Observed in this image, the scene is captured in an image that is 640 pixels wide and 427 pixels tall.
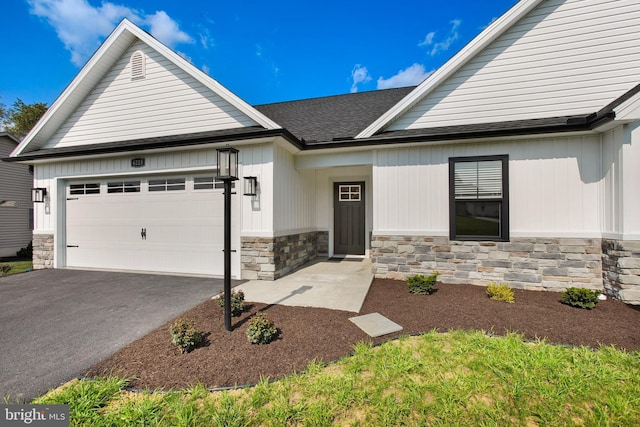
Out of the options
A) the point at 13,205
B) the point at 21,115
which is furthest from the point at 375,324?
the point at 21,115

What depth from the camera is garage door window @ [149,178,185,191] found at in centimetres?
665

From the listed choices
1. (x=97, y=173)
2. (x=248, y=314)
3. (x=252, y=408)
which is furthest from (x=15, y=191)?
(x=252, y=408)

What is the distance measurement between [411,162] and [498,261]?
2.77m

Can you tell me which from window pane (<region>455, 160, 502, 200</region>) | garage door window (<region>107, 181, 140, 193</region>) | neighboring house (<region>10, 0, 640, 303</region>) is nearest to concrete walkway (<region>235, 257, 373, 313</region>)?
neighboring house (<region>10, 0, 640, 303</region>)

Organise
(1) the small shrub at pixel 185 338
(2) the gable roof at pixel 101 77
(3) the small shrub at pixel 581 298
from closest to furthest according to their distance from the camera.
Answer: (1) the small shrub at pixel 185 338 → (3) the small shrub at pixel 581 298 → (2) the gable roof at pixel 101 77

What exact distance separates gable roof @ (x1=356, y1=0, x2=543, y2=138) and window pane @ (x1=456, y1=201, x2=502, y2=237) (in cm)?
249

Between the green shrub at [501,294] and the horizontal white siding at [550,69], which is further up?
the horizontal white siding at [550,69]

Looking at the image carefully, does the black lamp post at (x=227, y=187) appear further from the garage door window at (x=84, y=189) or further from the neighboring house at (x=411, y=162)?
the garage door window at (x=84, y=189)

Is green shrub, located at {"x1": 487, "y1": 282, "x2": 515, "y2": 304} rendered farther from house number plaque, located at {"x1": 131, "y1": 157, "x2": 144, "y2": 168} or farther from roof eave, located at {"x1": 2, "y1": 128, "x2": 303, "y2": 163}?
house number plaque, located at {"x1": 131, "y1": 157, "x2": 144, "y2": 168}

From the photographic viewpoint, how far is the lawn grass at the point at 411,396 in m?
2.02

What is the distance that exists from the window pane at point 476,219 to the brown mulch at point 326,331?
1.28m

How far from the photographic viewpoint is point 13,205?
35.9 feet

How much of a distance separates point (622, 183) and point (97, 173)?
1173 cm

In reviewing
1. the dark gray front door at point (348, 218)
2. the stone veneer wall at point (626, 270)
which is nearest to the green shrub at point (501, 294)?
the stone veneer wall at point (626, 270)
